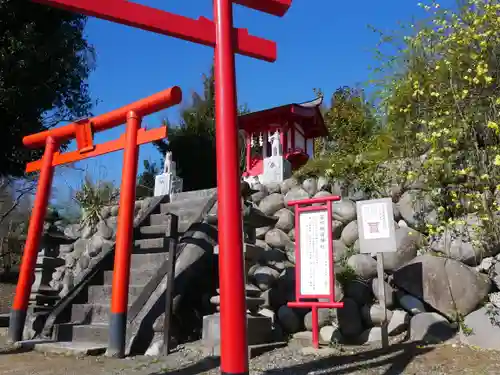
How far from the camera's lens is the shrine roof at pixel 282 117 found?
14.7m

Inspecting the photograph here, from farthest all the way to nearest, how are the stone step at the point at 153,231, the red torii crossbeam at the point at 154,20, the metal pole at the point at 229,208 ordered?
1. the stone step at the point at 153,231
2. the red torii crossbeam at the point at 154,20
3. the metal pole at the point at 229,208

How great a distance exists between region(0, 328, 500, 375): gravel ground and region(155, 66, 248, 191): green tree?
1363 cm

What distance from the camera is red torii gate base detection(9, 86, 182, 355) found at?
215 inches

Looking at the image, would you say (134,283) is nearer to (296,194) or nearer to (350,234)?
(350,234)

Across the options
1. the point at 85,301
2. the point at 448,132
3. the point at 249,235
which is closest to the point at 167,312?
Result: the point at 249,235

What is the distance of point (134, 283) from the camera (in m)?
6.80

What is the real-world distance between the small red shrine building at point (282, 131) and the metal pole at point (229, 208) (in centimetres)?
1068

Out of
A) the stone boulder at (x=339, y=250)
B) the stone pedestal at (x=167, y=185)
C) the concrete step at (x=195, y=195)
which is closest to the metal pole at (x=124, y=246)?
the concrete step at (x=195, y=195)

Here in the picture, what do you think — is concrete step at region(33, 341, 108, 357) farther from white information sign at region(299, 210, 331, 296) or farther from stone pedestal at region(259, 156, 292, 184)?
stone pedestal at region(259, 156, 292, 184)

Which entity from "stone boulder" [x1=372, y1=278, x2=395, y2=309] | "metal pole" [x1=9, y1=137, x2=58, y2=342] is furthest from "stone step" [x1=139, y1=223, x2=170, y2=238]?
"stone boulder" [x1=372, y1=278, x2=395, y2=309]

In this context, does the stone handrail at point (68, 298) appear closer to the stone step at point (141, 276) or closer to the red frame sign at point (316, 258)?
the stone step at point (141, 276)

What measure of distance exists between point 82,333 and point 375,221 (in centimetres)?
405

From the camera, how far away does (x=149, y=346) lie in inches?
Result: 216

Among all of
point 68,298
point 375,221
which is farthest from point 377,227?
point 68,298
